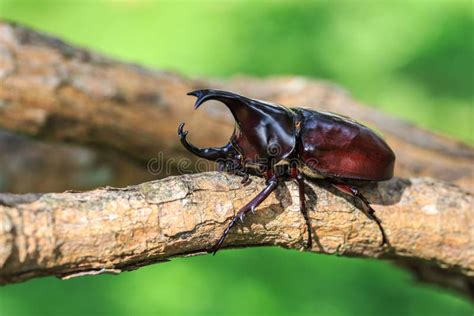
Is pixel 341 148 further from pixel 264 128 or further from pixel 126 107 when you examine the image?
pixel 126 107

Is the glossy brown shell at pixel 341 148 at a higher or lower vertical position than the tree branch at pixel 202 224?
higher

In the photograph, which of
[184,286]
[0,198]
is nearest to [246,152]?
[0,198]

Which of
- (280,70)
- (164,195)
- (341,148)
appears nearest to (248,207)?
(164,195)

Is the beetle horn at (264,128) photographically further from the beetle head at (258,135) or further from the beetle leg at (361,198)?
the beetle leg at (361,198)

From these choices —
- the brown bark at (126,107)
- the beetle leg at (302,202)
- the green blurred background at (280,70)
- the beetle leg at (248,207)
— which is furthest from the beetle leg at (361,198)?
the green blurred background at (280,70)

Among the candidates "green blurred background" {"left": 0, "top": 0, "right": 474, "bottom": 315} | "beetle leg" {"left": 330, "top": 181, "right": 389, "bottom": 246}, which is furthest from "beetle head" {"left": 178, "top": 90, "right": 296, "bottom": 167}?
"green blurred background" {"left": 0, "top": 0, "right": 474, "bottom": 315}

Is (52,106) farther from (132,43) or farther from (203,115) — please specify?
(132,43)
